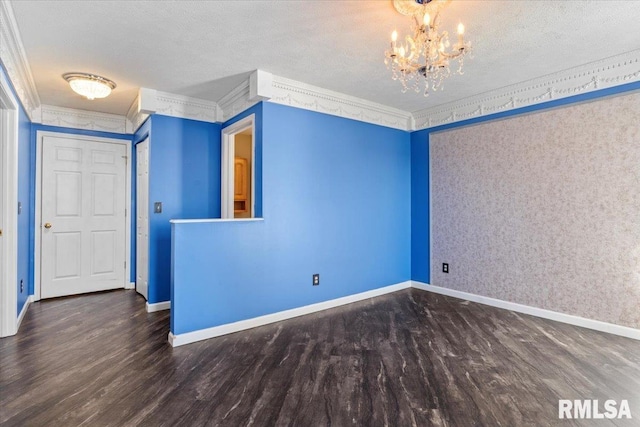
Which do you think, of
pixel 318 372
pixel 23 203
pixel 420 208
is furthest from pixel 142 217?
pixel 420 208

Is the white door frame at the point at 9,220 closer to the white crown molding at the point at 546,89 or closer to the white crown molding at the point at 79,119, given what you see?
the white crown molding at the point at 79,119

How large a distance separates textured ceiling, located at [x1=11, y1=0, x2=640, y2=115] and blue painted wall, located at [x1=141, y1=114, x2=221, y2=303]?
1.71ft

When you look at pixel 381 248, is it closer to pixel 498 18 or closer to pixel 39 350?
pixel 498 18

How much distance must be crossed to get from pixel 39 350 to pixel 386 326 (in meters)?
3.01

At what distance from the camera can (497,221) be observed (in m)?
3.78

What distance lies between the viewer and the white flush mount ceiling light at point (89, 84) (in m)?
3.11

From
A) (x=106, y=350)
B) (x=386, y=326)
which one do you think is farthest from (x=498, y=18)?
(x=106, y=350)

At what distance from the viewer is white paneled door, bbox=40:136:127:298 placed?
13.6 feet

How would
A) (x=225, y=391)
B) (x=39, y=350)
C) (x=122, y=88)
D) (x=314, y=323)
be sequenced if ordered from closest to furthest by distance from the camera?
(x=225, y=391) → (x=39, y=350) → (x=314, y=323) → (x=122, y=88)

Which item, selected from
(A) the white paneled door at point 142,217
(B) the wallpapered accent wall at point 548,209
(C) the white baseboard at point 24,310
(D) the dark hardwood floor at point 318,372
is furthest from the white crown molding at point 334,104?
(C) the white baseboard at point 24,310

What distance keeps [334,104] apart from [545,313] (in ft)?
10.7

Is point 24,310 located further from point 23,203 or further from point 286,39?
point 286,39

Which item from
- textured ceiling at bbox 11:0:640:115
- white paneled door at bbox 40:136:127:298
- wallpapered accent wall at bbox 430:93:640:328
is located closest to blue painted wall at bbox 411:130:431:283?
wallpapered accent wall at bbox 430:93:640:328

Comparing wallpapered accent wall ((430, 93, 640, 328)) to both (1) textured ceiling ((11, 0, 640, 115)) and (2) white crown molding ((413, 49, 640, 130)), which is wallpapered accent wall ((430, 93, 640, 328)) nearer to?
(2) white crown molding ((413, 49, 640, 130))
